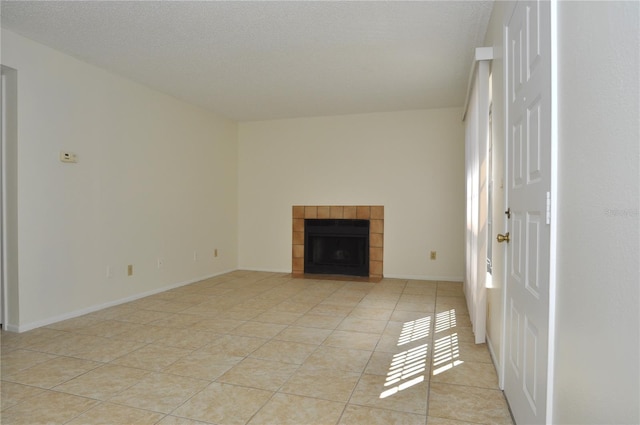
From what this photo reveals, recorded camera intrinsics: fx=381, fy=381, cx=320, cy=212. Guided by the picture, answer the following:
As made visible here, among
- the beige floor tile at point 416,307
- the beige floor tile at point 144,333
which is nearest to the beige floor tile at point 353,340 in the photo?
the beige floor tile at point 416,307

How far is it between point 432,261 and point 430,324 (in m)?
2.22

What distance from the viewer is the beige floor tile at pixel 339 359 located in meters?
2.50

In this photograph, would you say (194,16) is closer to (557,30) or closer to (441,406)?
(557,30)

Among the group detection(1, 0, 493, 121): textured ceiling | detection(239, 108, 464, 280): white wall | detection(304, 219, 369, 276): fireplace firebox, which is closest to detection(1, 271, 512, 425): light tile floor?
detection(239, 108, 464, 280): white wall

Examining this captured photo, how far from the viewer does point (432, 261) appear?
553 centimetres

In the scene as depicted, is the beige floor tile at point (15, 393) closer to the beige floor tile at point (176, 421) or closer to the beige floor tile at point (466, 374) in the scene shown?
the beige floor tile at point (176, 421)

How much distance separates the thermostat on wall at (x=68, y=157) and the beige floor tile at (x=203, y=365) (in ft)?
7.35

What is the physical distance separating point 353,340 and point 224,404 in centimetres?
125

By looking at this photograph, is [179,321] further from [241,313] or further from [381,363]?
[381,363]

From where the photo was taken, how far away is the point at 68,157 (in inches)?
140

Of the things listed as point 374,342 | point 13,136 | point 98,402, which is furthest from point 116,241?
point 374,342

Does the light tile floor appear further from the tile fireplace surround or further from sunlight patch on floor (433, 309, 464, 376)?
the tile fireplace surround

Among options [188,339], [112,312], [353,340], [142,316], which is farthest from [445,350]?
[112,312]

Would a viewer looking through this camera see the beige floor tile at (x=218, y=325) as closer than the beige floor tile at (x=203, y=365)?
No
